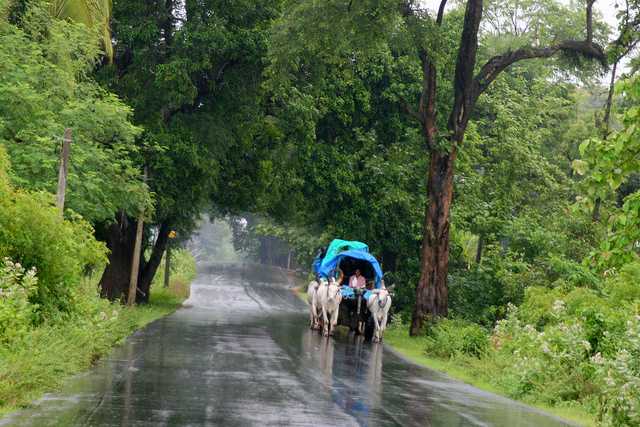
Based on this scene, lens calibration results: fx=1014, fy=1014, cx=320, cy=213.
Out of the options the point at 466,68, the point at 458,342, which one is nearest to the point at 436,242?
the point at 466,68

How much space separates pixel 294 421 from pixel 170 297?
124ft

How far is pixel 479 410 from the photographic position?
15703 mm

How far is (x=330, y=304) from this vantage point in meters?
31.0

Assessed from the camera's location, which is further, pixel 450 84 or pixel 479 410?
pixel 450 84

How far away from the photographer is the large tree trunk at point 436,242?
32.4 metres

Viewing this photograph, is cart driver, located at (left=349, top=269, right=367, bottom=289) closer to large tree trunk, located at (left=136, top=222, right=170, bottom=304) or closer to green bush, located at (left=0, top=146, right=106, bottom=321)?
large tree trunk, located at (left=136, top=222, right=170, bottom=304)

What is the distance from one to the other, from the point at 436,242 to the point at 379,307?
383 cm

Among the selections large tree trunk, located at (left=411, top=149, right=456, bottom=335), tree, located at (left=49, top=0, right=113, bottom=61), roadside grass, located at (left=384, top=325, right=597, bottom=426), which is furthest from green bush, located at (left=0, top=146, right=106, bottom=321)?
large tree trunk, located at (left=411, top=149, right=456, bottom=335)

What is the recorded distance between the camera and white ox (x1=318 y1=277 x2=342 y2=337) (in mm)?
30531

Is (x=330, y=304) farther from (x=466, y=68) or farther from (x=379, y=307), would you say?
(x=466, y=68)

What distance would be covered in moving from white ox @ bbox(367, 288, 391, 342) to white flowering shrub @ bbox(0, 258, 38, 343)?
1369 cm

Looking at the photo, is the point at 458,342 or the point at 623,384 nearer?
the point at 623,384

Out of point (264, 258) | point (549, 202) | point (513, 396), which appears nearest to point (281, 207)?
point (549, 202)

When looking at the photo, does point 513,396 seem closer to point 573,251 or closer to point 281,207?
point 573,251
